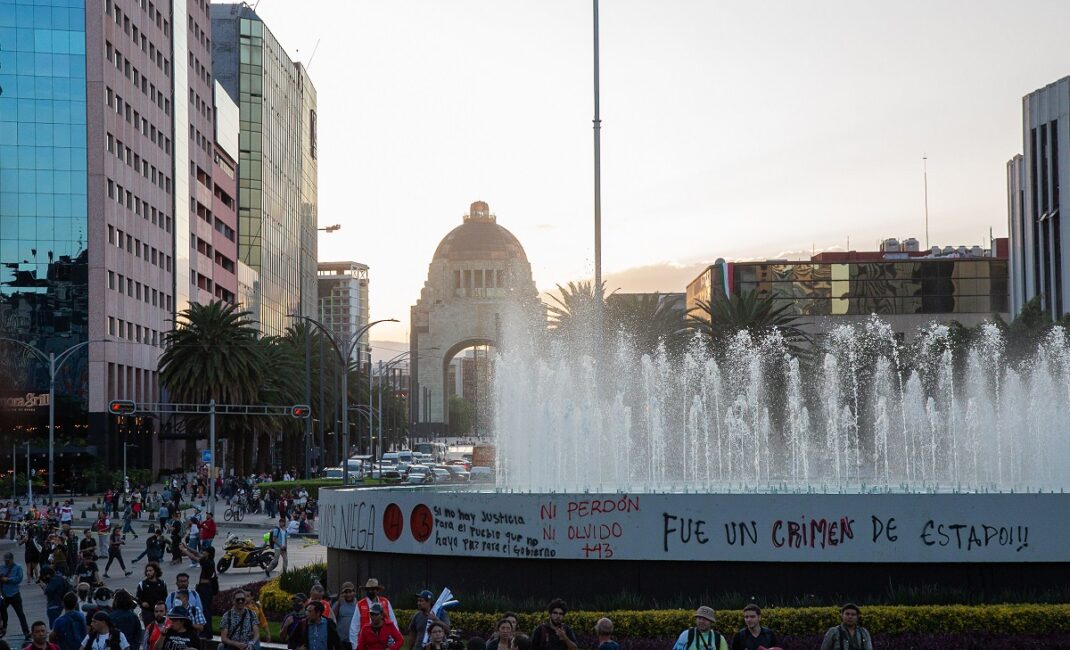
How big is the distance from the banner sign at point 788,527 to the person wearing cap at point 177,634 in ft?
19.8

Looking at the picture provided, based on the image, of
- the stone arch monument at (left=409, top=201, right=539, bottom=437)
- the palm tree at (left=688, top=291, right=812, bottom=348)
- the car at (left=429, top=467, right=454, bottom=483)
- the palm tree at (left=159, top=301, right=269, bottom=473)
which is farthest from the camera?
the stone arch monument at (left=409, top=201, right=539, bottom=437)

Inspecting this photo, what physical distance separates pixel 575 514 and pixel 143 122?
2635 inches

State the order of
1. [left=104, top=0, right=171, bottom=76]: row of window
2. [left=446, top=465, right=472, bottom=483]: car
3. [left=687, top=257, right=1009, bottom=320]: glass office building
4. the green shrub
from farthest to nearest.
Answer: [left=687, top=257, right=1009, bottom=320]: glass office building
[left=104, top=0, right=171, bottom=76]: row of window
[left=446, top=465, right=472, bottom=483]: car
the green shrub

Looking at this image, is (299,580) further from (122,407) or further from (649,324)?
(649,324)

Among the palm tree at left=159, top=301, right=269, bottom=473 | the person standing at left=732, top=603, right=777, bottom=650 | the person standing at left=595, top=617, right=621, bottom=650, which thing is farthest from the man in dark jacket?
the palm tree at left=159, top=301, right=269, bottom=473

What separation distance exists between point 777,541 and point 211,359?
5160cm

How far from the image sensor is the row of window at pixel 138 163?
73.3 meters

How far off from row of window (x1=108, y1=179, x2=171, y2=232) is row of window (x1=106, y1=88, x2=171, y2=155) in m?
3.88

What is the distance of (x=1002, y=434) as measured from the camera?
51.0 meters

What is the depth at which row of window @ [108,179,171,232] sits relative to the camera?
7319cm

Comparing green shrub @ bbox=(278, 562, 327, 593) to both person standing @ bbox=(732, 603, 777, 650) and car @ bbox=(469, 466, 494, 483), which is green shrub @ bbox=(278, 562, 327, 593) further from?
car @ bbox=(469, 466, 494, 483)

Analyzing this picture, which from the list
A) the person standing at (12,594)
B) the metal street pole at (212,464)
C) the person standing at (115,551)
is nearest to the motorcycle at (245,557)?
the person standing at (115,551)

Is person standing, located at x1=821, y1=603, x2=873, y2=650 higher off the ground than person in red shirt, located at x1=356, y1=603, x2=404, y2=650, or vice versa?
person standing, located at x1=821, y1=603, x2=873, y2=650

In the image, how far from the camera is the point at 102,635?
13.3m
